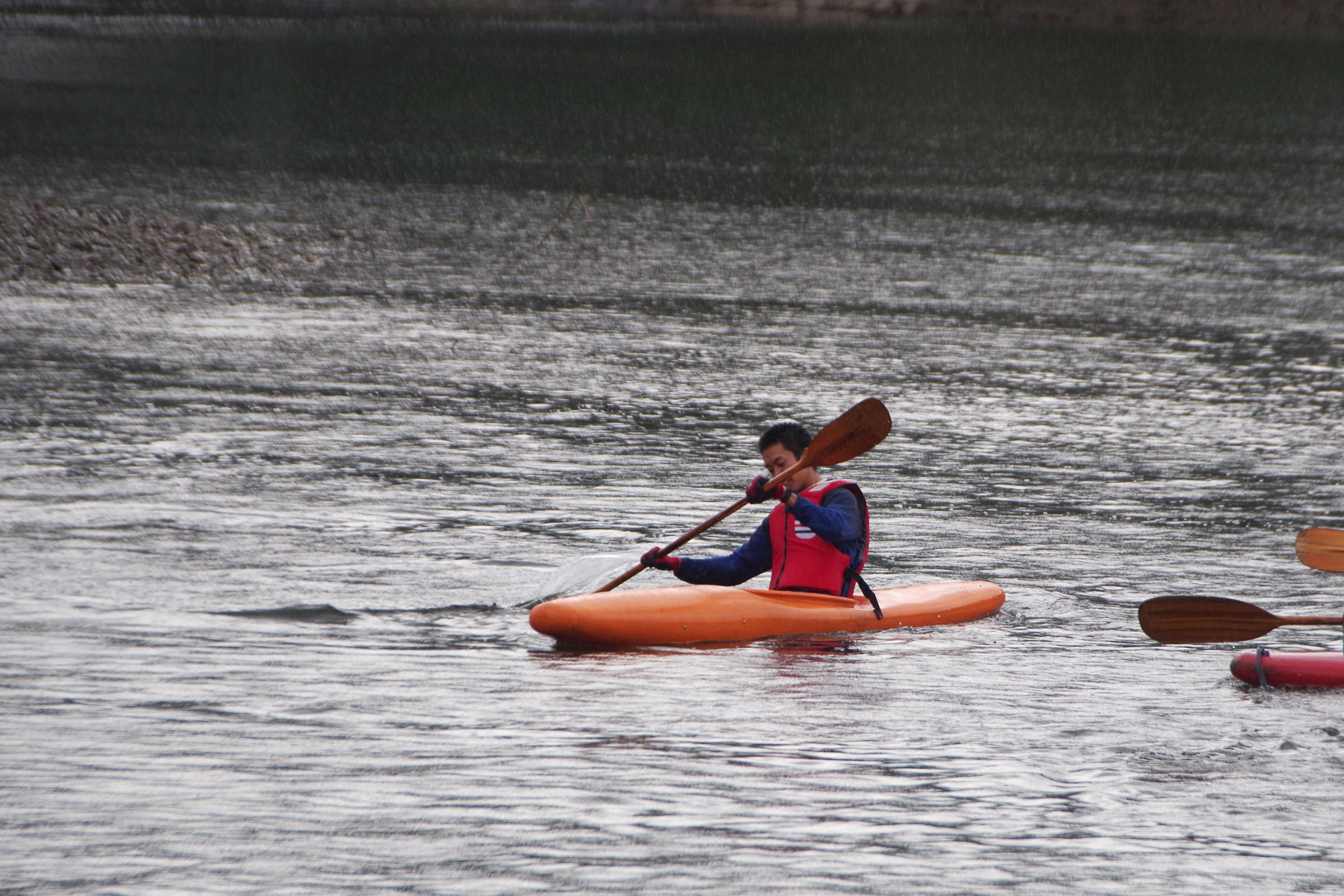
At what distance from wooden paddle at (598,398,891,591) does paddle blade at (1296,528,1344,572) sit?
78.4 inches

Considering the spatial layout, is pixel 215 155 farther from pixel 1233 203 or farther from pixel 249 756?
pixel 249 756

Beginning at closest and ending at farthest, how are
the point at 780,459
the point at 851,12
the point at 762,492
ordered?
the point at 762,492
the point at 780,459
the point at 851,12

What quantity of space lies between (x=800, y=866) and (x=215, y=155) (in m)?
29.1

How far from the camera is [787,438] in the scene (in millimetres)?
8297

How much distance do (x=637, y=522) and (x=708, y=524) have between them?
222cm

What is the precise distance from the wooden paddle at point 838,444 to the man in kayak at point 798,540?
0.21ft

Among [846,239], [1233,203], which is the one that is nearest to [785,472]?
[846,239]

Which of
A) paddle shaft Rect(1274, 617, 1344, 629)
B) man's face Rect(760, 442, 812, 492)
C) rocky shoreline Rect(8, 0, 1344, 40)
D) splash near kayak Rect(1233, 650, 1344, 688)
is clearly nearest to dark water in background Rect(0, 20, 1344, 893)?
splash near kayak Rect(1233, 650, 1344, 688)

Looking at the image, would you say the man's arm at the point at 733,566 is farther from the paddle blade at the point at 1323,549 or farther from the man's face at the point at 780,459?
the paddle blade at the point at 1323,549

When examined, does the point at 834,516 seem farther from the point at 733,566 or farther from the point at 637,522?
the point at 637,522

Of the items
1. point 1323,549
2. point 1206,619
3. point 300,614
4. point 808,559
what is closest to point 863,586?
point 808,559

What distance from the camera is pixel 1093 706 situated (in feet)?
24.1

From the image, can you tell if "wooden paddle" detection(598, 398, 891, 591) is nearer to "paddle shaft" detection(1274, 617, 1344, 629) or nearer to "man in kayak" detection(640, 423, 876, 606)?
"man in kayak" detection(640, 423, 876, 606)

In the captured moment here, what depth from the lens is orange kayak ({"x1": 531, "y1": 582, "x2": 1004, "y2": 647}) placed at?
26.0 feet
